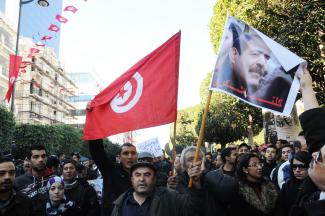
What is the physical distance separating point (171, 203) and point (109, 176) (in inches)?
47.2

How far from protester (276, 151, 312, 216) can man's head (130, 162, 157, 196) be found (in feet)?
4.70

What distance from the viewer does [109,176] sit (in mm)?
4492

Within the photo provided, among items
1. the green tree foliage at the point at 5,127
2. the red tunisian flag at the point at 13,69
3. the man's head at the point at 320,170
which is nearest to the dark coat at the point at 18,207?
the man's head at the point at 320,170

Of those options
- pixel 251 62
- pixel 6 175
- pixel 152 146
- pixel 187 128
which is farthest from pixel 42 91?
pixel 251 62

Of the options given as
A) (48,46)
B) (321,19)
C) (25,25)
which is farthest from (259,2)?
(48,46)

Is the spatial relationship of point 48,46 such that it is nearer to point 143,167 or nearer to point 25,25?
point 25,25

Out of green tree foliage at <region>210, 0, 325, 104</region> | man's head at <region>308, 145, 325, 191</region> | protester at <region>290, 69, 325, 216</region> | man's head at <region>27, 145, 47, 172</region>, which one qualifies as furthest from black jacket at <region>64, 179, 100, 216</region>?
green tree foliage at <region>210, 0, 325, 104</region>

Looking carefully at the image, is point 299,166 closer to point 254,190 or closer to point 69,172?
point 254,190

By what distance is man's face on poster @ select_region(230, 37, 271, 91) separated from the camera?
3438 millimetres

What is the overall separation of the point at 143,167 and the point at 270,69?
140cm

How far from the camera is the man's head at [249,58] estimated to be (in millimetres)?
3441

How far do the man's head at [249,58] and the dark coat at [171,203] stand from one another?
106 centimetres

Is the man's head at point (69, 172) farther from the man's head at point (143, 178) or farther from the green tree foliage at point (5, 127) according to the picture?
the green tree foliage at point (5, 127)

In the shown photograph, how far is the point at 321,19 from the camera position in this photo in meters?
9.68
